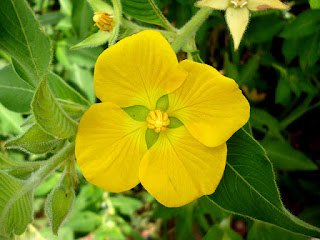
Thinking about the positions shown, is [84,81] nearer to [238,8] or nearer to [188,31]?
[188,31]

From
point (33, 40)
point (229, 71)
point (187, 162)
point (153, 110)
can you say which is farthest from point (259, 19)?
point (33, 40)

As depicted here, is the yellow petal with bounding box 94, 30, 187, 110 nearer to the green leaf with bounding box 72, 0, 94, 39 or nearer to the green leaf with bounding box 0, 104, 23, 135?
the green leaf with bounding box 72, 0, 94, 39

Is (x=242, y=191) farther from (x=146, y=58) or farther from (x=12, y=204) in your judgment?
(x=12, y=204)

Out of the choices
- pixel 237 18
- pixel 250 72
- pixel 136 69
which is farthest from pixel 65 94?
pixel 250 72

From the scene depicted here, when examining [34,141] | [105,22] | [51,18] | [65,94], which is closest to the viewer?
[34,141]

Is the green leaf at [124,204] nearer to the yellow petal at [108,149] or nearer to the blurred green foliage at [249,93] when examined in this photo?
the blurred green foliage at [249,93]

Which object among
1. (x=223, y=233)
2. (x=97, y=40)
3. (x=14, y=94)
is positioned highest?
(x=97, y=40)

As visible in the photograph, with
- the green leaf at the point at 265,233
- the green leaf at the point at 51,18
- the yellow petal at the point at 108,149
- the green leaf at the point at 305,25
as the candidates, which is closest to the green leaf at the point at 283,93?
the green leaf at the point at 305,25
